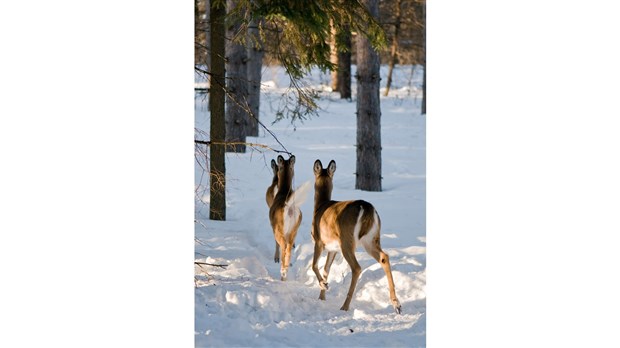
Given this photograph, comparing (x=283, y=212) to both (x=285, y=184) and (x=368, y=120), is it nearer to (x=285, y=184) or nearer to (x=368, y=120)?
(x=285, y=184)

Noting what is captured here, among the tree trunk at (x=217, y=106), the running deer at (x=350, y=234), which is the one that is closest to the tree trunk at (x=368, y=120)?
the tree trunk at (x=217, y=106)

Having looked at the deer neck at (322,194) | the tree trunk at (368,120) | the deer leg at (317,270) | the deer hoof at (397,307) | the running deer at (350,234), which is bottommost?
the deer hoof at (397,307)

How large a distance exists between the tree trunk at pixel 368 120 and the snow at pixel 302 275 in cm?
24

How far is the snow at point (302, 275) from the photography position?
220 inches

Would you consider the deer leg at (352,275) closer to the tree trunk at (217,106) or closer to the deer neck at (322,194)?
the deer neck at (322,194)

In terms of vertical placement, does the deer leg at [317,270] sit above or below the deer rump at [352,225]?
below

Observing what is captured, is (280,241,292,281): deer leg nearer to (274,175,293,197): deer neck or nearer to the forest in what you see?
the forest

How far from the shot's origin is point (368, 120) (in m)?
11.0

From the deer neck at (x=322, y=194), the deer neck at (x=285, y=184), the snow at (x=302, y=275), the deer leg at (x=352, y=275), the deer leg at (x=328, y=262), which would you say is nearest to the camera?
the snow at (x=302, y=275)

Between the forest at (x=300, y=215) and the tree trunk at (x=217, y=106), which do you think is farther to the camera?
the tree trunk at (x=217, y=106)

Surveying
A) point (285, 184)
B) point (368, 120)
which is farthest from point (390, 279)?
point (368, 120)
